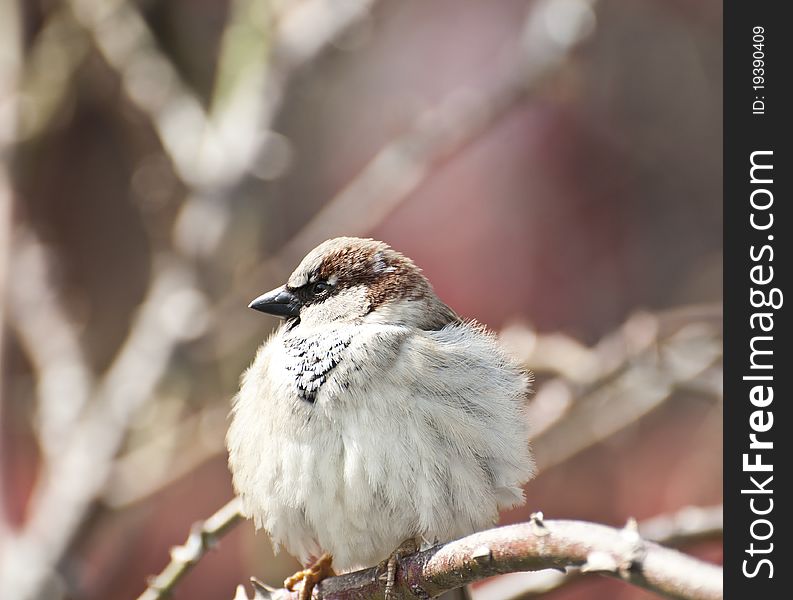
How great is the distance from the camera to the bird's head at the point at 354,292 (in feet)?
8.64

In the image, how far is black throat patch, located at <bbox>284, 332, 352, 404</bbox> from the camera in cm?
240

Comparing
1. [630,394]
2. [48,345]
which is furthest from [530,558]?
[48,345]

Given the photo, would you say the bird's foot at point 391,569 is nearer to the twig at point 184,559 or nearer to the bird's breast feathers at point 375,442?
the bird's breast feathers at point 375,442

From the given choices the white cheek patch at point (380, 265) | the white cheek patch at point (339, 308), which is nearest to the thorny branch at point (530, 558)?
the white cheek patch at point (339, 308)

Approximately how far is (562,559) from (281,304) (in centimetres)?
141

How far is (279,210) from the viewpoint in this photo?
5.00m

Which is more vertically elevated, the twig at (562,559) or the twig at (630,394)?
the twig at (630,394)

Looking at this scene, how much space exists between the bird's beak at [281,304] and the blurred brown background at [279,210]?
0.82 m

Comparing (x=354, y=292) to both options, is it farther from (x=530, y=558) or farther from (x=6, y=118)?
(x=6, y=118)

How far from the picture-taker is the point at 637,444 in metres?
4.81

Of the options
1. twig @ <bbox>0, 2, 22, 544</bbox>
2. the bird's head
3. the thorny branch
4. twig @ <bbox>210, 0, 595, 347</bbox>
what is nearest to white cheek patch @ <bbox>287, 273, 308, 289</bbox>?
the bird's head

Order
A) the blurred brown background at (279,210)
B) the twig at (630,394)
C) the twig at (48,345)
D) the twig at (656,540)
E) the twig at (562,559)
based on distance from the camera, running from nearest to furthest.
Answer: the twig at (562,559) < the twig at (656,540) < the twig at (630,394) < the blurred brown background at (279,210) < the twig at (48,345)

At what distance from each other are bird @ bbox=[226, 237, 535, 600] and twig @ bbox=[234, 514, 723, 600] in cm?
22
